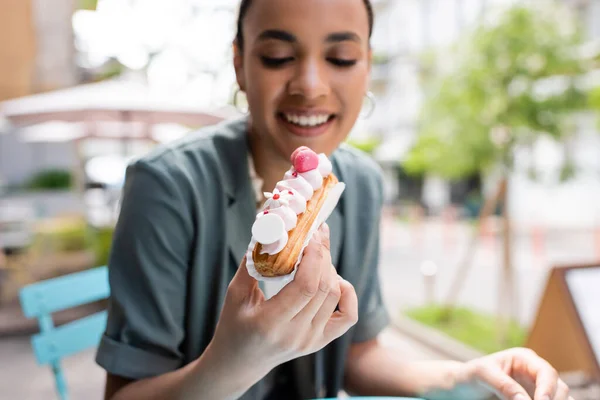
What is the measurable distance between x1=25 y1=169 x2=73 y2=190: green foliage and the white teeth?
10.7 m

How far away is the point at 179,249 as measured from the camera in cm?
78

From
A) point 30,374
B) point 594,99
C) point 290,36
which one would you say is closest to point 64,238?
point 30,374

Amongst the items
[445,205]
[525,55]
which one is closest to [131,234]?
[525,55]

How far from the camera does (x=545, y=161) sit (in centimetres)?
429

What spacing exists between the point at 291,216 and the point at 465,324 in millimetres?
4260

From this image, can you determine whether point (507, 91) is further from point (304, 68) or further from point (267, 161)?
point (304, 68)

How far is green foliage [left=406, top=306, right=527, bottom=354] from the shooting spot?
380cm

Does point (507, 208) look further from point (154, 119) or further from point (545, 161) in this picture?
point (154, 119)

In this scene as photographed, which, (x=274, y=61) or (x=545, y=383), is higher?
(x=274, y=61)

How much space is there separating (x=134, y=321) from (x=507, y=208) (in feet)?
11.4

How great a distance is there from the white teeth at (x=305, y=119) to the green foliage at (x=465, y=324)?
315 centimetres

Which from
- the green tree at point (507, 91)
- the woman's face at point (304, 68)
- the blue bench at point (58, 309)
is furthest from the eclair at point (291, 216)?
the green tree at point (507, 91)

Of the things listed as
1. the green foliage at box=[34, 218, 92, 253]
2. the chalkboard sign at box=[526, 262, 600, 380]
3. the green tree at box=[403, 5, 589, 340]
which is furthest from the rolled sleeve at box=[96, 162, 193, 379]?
the green foliage at box=[34, 218, 92, 253]

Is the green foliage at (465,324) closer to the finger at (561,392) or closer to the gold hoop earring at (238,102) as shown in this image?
the finger at (561,392)
